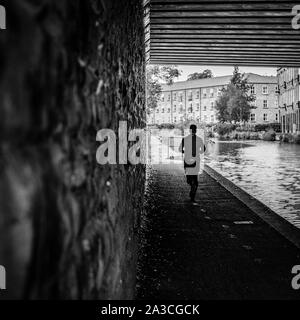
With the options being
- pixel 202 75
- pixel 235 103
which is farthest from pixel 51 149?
pixel 202 75

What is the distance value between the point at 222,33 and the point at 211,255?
23.0 ft

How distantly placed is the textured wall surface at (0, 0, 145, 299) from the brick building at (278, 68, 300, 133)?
43.5m

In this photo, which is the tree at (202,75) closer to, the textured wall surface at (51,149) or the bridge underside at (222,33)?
the bridge underside at (222,33)

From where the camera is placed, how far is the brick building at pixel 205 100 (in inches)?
3329

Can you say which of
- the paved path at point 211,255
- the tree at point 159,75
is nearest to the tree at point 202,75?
the tree at point 159,75

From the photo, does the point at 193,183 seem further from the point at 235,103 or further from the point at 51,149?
the point at 235,103

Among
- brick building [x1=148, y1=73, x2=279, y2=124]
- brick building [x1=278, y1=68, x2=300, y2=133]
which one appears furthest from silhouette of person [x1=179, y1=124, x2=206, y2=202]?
brick building [x1=148, y1=73, x2=279, y2=124]

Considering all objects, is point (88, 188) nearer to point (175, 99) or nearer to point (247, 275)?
point (247, 275)

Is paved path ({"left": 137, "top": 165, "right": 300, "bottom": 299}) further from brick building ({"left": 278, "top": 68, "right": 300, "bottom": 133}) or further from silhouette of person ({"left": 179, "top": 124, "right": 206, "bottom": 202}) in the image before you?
brick building ({"left": 278, "top": 68, "right": 300, "bottom": 133})

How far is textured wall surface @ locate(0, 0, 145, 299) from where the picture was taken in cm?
104

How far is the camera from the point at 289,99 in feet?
165

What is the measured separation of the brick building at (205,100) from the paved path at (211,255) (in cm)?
7001
